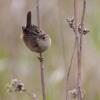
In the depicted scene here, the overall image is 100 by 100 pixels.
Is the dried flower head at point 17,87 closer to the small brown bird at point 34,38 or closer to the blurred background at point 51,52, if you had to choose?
the small brown bird at point 34,38

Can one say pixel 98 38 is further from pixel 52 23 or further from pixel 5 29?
pixel 5 29

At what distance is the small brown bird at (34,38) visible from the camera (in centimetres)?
169

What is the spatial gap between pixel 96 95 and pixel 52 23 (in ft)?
1.77

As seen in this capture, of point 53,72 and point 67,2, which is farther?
point 67,2

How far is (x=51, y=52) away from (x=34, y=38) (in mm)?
977

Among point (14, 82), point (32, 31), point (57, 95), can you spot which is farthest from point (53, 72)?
point (32, 31)

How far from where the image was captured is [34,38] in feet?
5.55

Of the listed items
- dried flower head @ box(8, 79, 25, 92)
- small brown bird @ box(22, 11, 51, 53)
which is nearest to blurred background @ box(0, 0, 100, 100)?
dried flower head @ box(8, 79, 25, 92)

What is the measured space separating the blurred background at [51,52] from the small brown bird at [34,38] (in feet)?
2.31

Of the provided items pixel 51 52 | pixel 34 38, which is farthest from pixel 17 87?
pixel 51 52

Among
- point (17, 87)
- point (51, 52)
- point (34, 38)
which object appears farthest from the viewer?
point (51, 52)

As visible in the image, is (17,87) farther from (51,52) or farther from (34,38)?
(51,52)

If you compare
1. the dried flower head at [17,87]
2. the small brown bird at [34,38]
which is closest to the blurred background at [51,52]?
the dried flower head at [17,87]

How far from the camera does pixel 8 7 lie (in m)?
2.79
